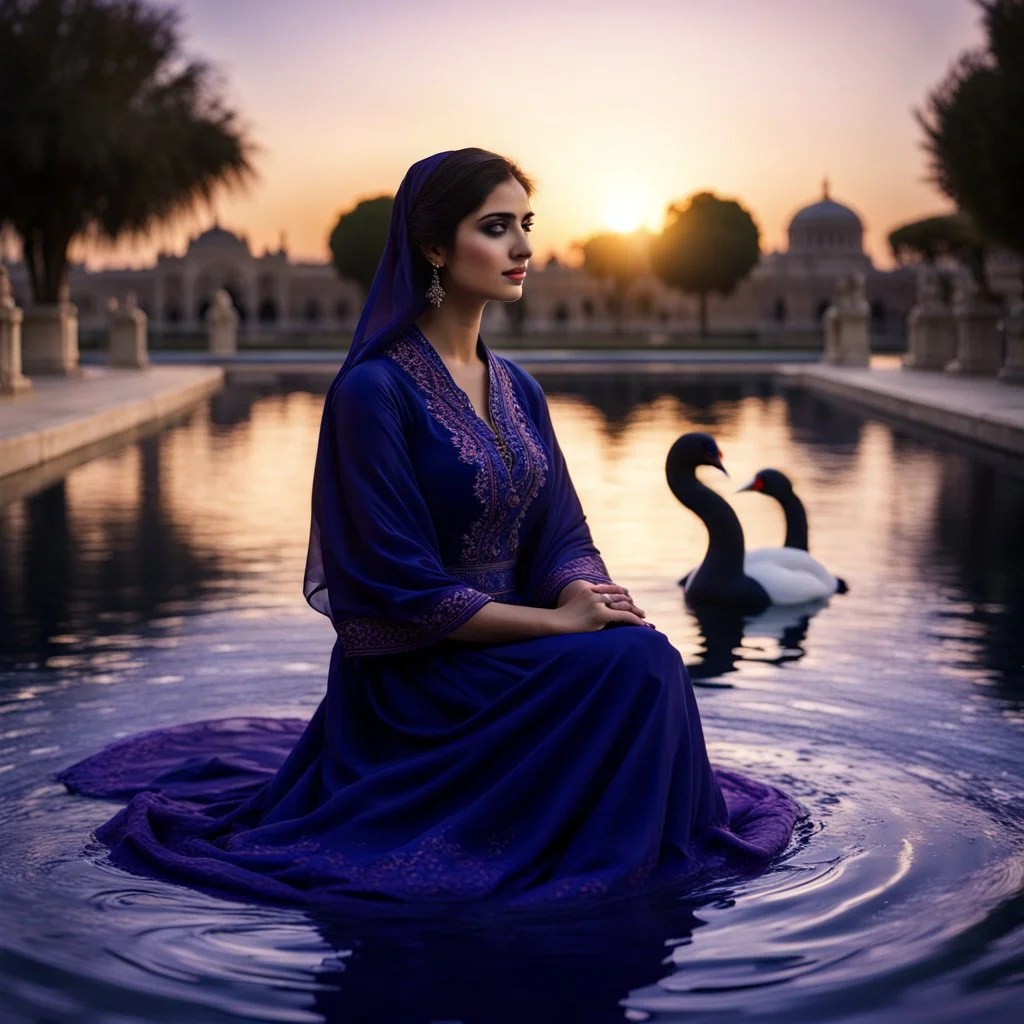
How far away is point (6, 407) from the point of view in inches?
724

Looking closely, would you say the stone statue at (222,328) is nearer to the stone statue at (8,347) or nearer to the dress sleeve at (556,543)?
the stone statue at (8,347)

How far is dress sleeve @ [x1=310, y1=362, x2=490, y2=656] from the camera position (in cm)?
360

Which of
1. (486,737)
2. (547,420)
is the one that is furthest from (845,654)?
(486,737)

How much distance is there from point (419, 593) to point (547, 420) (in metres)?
0.63

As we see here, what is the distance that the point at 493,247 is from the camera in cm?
370

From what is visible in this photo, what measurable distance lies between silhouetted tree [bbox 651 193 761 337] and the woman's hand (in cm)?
6667

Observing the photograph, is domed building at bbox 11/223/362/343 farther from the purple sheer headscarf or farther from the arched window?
the purple sheer headscarf

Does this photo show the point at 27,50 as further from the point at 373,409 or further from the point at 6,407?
the point at 373,409

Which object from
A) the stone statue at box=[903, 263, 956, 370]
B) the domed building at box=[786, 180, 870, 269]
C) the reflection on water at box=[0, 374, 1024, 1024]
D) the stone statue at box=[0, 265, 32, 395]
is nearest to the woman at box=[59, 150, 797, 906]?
the reflection on water at box=[0, 374, 1024, 1024]

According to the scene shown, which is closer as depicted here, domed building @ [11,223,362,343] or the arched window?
domed building @ [11,223,362,343]

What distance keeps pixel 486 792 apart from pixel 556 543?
63cm

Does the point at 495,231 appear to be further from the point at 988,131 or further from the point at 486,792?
the point at 988,131

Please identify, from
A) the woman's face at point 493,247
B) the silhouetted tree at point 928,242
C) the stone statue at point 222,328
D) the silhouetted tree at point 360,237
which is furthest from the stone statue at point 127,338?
the silhouetted tree at point 360,237

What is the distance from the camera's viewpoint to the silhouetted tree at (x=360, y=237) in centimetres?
7400
